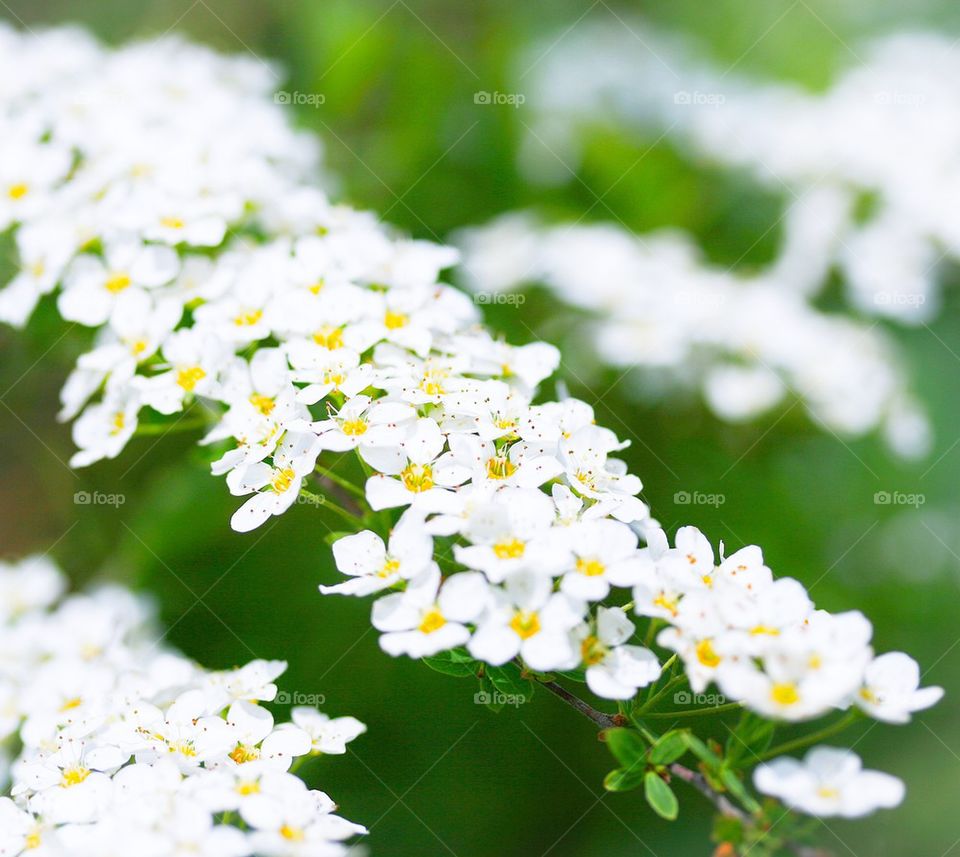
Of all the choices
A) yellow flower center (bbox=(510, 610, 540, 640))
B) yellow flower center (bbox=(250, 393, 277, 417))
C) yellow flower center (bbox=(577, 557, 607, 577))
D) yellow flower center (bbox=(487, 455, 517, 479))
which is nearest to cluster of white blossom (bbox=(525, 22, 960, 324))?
yellow flower center (bbox=(250, 393, 277, 417))

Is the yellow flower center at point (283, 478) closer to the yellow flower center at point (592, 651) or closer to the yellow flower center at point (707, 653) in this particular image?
the yellow flower center at point (592, 651)

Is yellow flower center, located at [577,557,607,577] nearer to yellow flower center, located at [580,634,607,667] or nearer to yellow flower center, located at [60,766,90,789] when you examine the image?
yellow flower center, located at [580,634,607,667]

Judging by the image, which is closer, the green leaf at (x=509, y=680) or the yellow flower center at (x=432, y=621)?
the yellow flower center at (x=432, y=621)

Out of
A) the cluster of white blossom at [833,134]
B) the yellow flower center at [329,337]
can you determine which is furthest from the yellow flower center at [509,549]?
the cluster of white blossom at [833,134]

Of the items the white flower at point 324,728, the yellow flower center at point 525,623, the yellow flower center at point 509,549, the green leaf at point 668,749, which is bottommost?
the white flower at point 324,728

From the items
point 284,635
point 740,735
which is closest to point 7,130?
point 284,635

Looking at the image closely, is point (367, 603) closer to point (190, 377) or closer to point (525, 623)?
point (190, 377)
